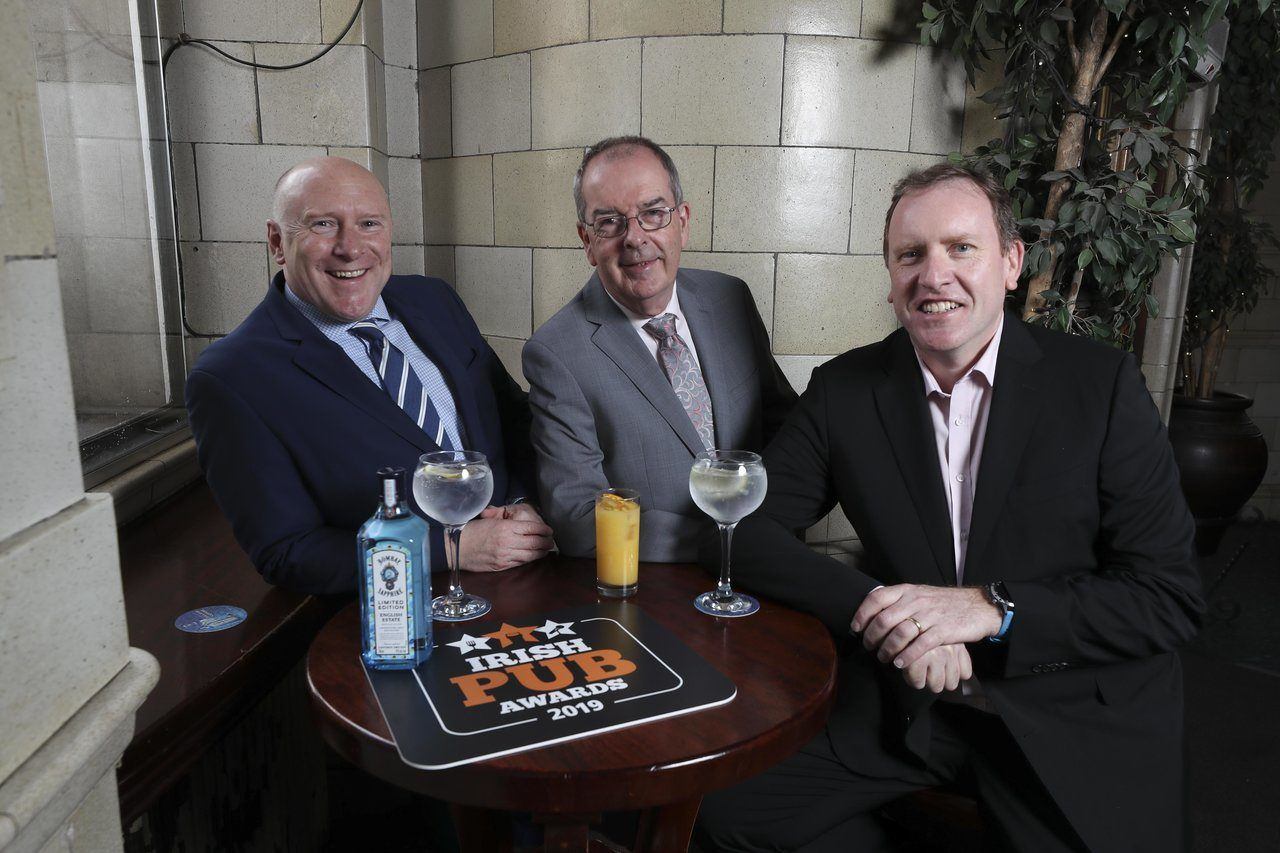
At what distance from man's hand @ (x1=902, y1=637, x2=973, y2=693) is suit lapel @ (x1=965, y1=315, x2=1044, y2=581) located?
22 cm

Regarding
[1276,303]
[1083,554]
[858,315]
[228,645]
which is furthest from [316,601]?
[1276,303]

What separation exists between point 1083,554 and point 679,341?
93 cm

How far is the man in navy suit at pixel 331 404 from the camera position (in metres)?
1.62

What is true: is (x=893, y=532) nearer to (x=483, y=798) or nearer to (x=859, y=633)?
(x=859, y=633)

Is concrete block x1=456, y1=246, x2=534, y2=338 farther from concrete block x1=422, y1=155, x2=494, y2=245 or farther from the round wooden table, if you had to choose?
the round wooden table

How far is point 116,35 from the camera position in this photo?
2.40 meters

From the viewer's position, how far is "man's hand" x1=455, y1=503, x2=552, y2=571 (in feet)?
5.23

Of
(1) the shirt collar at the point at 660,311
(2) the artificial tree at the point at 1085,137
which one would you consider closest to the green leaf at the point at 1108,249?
(2) the artificial tree at the point at 1085,137

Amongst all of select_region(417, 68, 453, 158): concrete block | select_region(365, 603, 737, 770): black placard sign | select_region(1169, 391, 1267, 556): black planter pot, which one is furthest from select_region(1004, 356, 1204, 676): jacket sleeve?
select_region(1169, 391, 1267, 556): black planter pot

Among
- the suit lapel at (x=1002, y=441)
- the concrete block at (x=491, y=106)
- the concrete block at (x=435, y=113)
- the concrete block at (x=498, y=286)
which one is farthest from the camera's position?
the concrete block at (x=435, y=113)

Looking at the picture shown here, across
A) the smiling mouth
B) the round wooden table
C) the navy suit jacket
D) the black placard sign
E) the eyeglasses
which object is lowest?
the round wooden table

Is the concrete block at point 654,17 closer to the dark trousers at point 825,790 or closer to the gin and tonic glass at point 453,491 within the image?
the gin and tonic glass at point 453,491

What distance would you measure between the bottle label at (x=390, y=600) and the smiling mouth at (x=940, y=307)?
1.04m

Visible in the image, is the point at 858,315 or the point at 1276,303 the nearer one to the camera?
the point at 858,315
